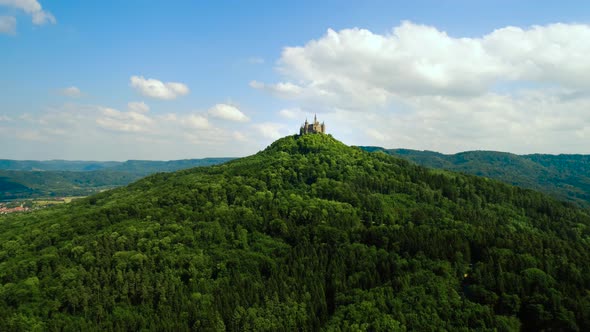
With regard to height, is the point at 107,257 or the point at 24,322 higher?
the point at 107,257

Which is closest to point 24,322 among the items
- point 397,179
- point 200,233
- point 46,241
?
point 46,241

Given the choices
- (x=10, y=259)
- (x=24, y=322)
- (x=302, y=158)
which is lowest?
(x=24, y=322)

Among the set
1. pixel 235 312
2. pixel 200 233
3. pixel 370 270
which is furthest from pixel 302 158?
pixel 235 312

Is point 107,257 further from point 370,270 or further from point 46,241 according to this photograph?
point 370,270

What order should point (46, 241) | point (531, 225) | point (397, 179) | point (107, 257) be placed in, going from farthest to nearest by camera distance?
point (397, 179) → point (531, 225) → point (46, 241) → point (107, 257)

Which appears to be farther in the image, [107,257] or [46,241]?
[46,241]

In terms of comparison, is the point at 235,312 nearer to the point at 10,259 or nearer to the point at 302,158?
the point at 10,259

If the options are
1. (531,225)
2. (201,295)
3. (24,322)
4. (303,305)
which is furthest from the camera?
(531,225)
